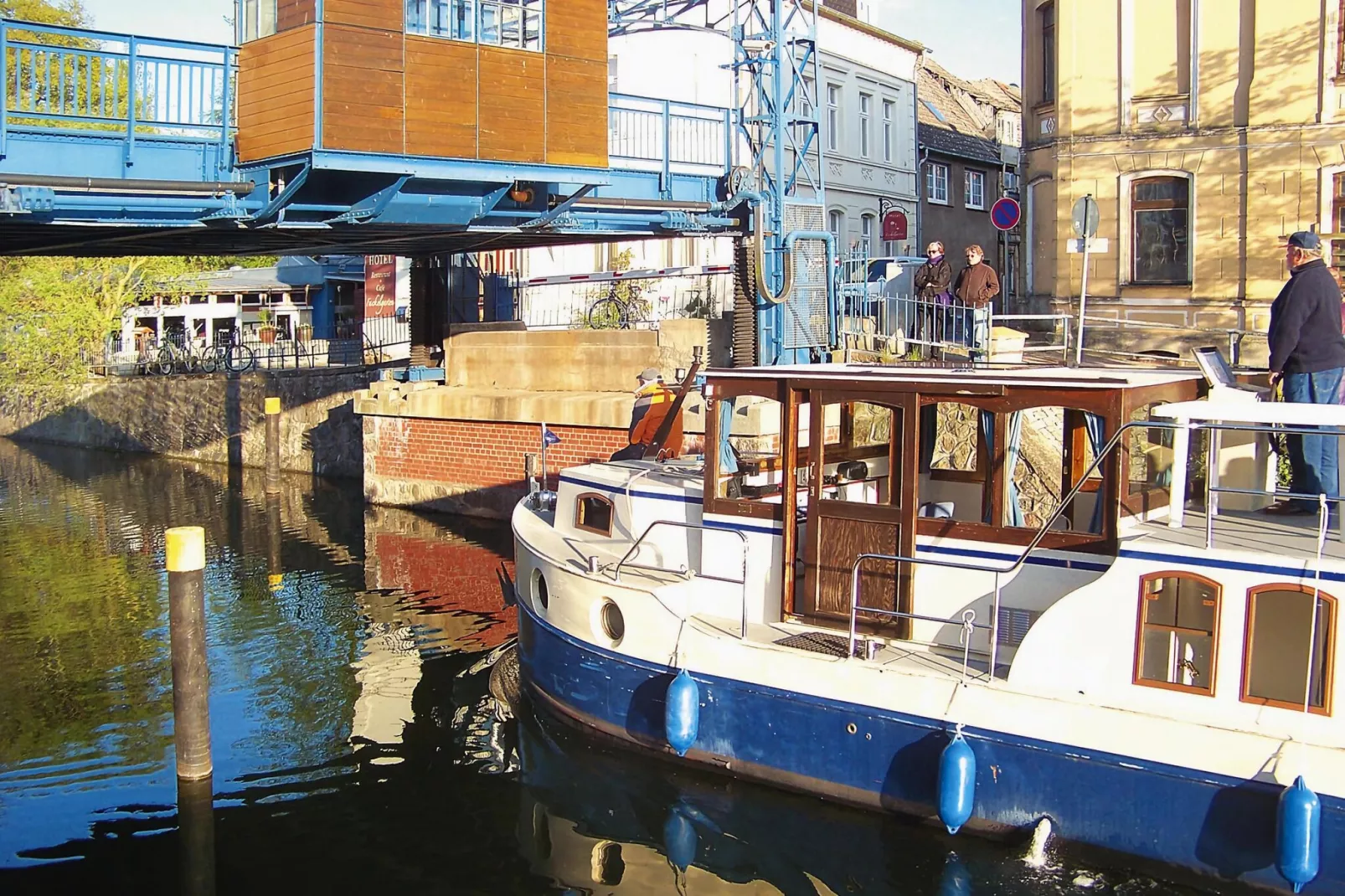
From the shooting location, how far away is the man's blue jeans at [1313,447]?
911 cm

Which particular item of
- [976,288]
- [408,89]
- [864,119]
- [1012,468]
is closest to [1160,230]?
[976,288]

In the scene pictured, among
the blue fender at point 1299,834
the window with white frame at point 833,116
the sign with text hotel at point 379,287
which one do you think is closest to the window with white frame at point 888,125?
the window with white frame at point 833,116

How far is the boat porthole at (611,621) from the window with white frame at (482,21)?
339 inches

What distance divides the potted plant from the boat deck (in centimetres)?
4095

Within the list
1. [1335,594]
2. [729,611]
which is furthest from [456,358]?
[1335,594]

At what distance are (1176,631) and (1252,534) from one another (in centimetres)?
99

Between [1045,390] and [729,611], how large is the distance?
332 centimetres

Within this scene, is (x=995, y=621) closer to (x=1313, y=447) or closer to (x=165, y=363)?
(x=1313, y=447)

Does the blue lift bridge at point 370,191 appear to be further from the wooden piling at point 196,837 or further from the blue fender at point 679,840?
the blue fender at point 679,840

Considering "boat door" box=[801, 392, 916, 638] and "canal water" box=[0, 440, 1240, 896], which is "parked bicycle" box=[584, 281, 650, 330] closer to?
"canal water" box=[0, 440, 1240, 896]

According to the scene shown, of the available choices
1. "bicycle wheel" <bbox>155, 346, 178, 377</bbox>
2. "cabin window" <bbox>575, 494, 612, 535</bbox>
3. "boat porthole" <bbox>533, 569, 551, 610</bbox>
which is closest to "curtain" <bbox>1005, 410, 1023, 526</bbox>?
"cabin window" <bbox>575, 494, 612, 535</bbox>

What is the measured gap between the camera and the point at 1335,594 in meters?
8.12

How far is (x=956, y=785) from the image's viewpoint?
867cm

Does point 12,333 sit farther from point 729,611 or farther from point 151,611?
point 729,611
